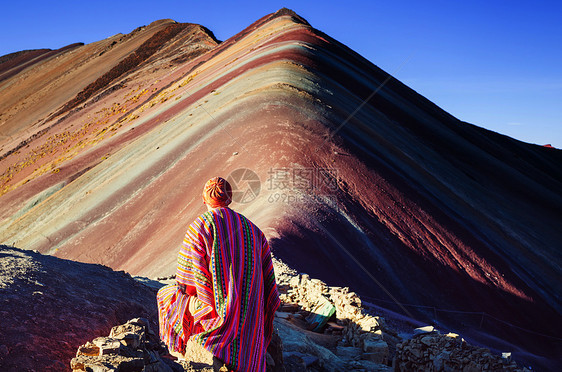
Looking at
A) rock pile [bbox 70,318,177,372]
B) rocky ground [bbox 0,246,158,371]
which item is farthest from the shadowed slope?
rock pile [bbox 70,318,177,372]

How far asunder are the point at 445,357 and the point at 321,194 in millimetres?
6934

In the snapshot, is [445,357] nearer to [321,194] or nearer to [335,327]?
[335,327]

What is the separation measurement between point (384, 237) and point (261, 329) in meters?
8.37

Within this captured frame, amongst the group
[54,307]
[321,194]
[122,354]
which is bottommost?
[54,307]

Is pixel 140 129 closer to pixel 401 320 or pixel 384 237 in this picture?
pixel 384 237

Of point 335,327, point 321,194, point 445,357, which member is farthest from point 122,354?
point 321,194

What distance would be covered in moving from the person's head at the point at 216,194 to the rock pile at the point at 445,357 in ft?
8.00

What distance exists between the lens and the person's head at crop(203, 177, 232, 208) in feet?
11.6

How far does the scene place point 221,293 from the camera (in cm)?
334

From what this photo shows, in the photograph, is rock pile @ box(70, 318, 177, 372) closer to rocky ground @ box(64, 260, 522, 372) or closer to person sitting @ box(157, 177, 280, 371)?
rocky ground @ box(64, 260, 522, 372)

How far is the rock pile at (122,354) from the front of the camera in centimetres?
293

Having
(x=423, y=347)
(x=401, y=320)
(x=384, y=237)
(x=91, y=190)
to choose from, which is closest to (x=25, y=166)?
(x=91, y=190)

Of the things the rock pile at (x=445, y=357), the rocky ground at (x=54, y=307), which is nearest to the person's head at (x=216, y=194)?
the rocky ground at (x=54, y=307)

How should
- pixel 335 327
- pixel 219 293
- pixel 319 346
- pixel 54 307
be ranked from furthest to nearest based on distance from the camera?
pixel 335 327 → pixel 319 346 → pixel 54 307 → pixel 219 293
